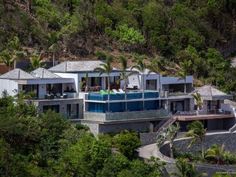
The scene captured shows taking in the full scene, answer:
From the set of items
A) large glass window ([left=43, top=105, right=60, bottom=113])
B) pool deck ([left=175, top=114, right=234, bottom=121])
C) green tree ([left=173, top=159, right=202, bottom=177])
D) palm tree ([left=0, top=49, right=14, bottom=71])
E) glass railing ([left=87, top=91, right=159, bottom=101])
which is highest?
palm tree ([left=0, top=49, right=14, bottom=71])

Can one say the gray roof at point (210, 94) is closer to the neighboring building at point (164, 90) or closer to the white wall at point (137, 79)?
the neighboring building at point (164, 90)

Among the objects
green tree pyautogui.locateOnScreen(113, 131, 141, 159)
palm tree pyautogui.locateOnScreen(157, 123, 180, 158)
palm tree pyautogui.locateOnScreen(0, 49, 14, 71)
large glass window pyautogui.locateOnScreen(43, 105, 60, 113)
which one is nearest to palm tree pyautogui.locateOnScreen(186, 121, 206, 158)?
palm tree pyautogui.locateOnScreen(157, 123, 180, 158)

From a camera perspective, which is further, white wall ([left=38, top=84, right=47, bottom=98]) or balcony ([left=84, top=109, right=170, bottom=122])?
white wall ([left=38, top=84, right=47, bottom=98])

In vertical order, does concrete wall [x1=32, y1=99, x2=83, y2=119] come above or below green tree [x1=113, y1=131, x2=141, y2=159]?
above

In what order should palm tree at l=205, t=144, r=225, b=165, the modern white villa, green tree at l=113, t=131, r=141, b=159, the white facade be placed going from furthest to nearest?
the white facade → the modern white villa → palm tree at l=205, t=144, r=225, b=165 → green tree at l=113, t=131, r=141, b=159

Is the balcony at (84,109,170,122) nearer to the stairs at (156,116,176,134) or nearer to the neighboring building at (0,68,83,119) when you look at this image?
the stairs at (156,116,176,134)

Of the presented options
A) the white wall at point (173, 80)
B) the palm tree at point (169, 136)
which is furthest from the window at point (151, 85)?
the palm tree at point (169, 136)

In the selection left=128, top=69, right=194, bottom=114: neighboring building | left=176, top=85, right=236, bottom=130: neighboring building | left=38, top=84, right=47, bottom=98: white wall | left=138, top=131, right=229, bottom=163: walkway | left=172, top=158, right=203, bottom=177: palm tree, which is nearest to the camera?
left=172, top=158, right=203, bottom=177: palm tree
